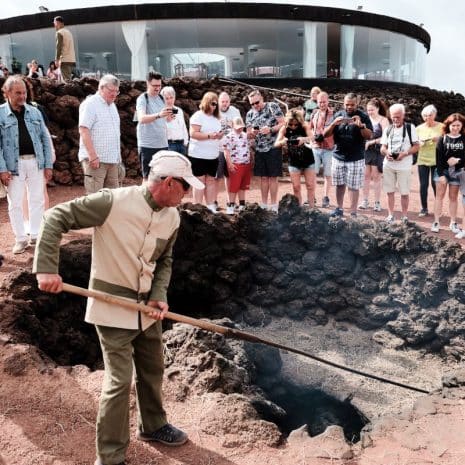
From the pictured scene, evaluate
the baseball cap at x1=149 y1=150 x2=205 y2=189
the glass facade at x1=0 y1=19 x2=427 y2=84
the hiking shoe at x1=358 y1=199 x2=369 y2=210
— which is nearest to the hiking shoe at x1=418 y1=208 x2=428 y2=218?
the hiking shoe at x1=358 y1=199 x2=369 y2=210

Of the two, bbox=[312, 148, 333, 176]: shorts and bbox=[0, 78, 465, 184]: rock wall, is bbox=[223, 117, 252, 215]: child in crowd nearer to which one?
bbox=[312, 148, 333, 176]: shorts

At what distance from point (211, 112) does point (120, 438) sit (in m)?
5.18

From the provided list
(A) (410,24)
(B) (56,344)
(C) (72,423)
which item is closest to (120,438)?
(C) (72,423)

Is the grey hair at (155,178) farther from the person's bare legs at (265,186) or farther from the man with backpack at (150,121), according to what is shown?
the person's bare legs at (265,186)

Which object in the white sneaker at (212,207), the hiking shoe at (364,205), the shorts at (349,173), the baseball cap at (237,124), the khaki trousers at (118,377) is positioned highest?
the baseball cap at (237,124)

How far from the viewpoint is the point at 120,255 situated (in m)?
3.33

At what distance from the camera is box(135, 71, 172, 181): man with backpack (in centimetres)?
716

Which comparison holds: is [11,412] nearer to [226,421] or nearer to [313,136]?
[226,421]

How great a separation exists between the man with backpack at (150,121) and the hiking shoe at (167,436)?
423 centimetres

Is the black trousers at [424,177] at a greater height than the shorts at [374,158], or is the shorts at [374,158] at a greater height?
the shorts at [374,158]

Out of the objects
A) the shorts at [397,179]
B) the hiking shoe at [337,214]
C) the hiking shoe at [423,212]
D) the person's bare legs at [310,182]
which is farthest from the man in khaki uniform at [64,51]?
the hiking shoe at [423,212]

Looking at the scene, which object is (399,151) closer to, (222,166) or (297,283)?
(297,283)

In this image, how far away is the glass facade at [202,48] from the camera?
1927cm

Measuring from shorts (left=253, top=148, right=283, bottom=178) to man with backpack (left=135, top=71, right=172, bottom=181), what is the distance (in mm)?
1422
